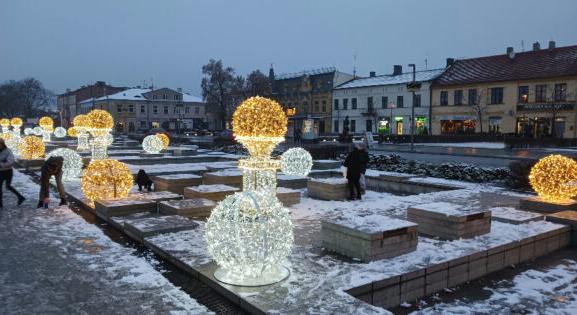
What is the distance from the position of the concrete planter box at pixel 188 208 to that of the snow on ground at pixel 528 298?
198 inches

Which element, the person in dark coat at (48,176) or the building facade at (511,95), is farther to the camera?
the building facade at (511,95)

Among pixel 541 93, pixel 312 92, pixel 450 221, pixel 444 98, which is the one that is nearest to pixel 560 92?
pixel 541 93

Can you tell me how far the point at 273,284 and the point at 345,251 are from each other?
5.19ft

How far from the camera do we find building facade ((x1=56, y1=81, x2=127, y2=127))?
3743 inches

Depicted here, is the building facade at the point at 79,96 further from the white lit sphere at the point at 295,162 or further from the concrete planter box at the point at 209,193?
the concrete planter box at the point at 209,193

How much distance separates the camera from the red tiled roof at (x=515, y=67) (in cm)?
4125

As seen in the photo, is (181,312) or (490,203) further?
(490,203)

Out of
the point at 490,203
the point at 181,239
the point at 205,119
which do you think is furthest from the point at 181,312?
the point at 205,119

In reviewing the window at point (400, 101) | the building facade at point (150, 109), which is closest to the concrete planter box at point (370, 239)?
the window at point (400, 101)

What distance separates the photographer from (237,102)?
2343 inches

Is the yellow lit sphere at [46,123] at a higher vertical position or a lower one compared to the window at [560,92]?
lower

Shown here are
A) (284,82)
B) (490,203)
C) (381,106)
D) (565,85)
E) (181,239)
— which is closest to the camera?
(181,239)

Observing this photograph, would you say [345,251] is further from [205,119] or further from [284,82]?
[205,119]

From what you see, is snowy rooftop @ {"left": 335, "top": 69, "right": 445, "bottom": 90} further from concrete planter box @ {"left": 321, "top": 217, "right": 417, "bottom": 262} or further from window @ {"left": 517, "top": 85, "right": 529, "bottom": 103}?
concrete planter box @ {"left": 321, "top": 217, "right": 417, "bottom": 262}
